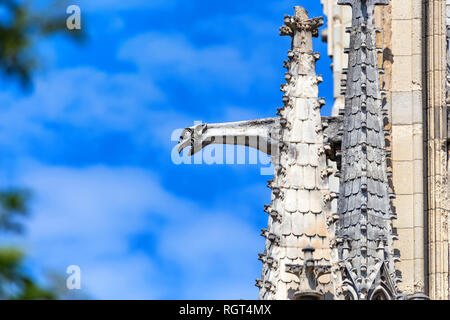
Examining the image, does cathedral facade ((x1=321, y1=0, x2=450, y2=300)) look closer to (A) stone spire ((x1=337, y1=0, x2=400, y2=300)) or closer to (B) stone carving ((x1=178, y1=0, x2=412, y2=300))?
(A) stone spire ((x1=337, y1=0, x2=400, y2=300))

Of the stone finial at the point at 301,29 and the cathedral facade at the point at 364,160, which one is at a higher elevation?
the stone finial at the point at 301,29

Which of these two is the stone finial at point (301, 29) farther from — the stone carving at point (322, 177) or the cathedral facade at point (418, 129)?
the cathedral facade at point (418, 129)

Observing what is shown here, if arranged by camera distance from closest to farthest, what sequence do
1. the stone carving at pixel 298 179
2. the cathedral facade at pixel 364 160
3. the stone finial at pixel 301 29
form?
the stone carving at pixel 298 179 < the cathedral facade at pixel 364 160 < the stone finial at pixel 301 29

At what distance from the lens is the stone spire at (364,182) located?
19328 mm

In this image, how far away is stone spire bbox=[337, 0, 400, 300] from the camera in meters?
19.3

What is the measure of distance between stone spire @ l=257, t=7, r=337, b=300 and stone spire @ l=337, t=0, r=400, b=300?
2.77ft

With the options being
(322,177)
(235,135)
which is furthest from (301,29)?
(235,135)

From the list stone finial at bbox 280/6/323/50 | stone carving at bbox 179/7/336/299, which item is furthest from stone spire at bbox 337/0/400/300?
stone finial at bbox 280/6/323/50

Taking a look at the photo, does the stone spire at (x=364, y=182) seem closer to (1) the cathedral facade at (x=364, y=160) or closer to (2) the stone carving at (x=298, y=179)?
(1) the cathedral facade at (x=364, y=160)

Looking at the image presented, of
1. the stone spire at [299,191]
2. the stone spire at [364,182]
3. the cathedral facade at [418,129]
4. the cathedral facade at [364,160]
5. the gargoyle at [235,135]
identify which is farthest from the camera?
the cathedral facade at [418,129]

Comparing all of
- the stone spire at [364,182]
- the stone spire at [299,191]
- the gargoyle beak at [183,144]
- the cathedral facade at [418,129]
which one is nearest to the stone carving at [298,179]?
the stone spire at [299,191]

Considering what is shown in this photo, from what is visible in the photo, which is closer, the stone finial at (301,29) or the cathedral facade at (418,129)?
the stone finial at (301,29)

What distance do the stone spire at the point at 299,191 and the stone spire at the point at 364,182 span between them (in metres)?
0.84
